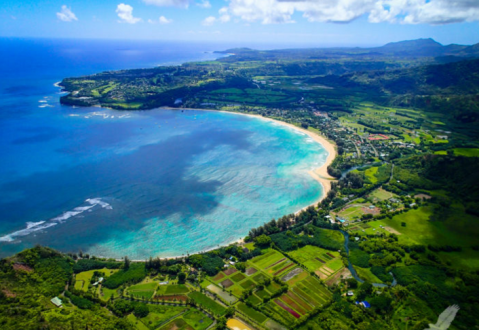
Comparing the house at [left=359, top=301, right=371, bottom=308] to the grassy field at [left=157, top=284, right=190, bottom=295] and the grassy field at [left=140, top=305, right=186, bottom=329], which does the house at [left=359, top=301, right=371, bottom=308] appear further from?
the grassy field at [left=157, top=284, right=190, bottom=295]

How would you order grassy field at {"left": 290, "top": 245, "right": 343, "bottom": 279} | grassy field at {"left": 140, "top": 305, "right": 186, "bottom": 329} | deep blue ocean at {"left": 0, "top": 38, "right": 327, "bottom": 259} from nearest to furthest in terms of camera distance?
grassy field at {"left": 140, "top": 305, "right": 186, "bottom": 329}
grassy field at {"left": 290, "top": 245, "right": 343, "bottom": 279}
deep blue ocean at {"left": 0, "top": 38, "right": 327, "bottom": 259}

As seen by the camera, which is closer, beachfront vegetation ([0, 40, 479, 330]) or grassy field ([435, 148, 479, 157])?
beachfront vegetation ([0, 40, 479, 330])

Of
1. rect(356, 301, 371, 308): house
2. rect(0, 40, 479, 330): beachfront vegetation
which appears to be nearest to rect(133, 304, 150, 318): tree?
rect(0, 40, 479, 330): beachfront vegetation

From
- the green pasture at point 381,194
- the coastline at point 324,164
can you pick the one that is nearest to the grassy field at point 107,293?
the coastline at point 324,164

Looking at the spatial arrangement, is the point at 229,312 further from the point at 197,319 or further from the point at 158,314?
the point at 158,314

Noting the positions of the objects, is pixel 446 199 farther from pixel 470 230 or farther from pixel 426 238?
pixel 426 238

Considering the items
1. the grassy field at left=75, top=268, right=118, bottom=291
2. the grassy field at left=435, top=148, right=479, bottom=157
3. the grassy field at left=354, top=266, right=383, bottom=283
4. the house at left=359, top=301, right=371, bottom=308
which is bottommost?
the grassy field at left=354, top=266, right=383, bottom=283

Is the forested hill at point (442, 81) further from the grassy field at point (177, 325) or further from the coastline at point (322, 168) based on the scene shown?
the grassy field at point (177, 325)

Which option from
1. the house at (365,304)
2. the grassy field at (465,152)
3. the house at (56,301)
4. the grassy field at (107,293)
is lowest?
the house at (365,304)
